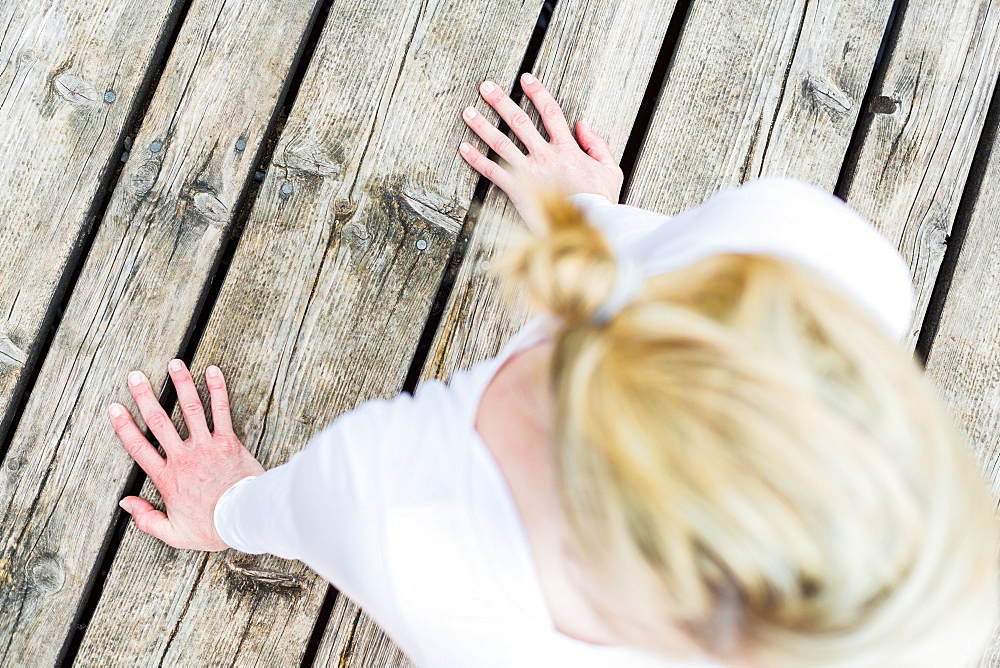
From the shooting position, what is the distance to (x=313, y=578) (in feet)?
4.31

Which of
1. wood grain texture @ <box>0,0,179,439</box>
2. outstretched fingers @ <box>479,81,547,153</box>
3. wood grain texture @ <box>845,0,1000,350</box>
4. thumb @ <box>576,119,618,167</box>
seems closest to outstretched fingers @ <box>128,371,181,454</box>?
wood grain texture @ <box>0,0,179,439</box>

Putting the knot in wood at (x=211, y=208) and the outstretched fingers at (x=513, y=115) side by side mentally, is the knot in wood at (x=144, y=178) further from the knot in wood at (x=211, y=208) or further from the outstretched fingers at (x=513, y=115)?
the outstretched fingers at (x=513, y=115)

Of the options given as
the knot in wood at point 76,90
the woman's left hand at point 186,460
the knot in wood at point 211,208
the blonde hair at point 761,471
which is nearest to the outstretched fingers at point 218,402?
the woman's left hand at point 186,460

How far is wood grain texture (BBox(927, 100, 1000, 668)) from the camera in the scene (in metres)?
1.41

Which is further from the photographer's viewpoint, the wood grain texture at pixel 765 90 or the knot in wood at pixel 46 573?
the wood grain texture at pixel 765 90

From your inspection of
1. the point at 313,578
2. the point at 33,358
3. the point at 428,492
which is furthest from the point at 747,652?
the point at 33,358

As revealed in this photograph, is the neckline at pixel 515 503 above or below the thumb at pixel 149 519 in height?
above

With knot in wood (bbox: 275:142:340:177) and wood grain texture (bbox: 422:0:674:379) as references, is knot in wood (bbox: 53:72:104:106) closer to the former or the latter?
knot in wood (bbox: 275:142:340:177)

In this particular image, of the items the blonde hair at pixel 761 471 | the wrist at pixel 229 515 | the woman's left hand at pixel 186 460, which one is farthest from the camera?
the woman's left hand at pixel 186 460

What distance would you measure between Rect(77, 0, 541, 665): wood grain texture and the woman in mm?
570

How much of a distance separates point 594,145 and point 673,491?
997 mm

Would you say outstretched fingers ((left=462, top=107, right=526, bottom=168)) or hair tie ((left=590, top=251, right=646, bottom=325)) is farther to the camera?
outstretched fingers ((left=462, top=107, right=526, bottom=168))

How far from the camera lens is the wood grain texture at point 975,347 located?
4.62 feet

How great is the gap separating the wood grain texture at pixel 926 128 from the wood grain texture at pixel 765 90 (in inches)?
2.8
